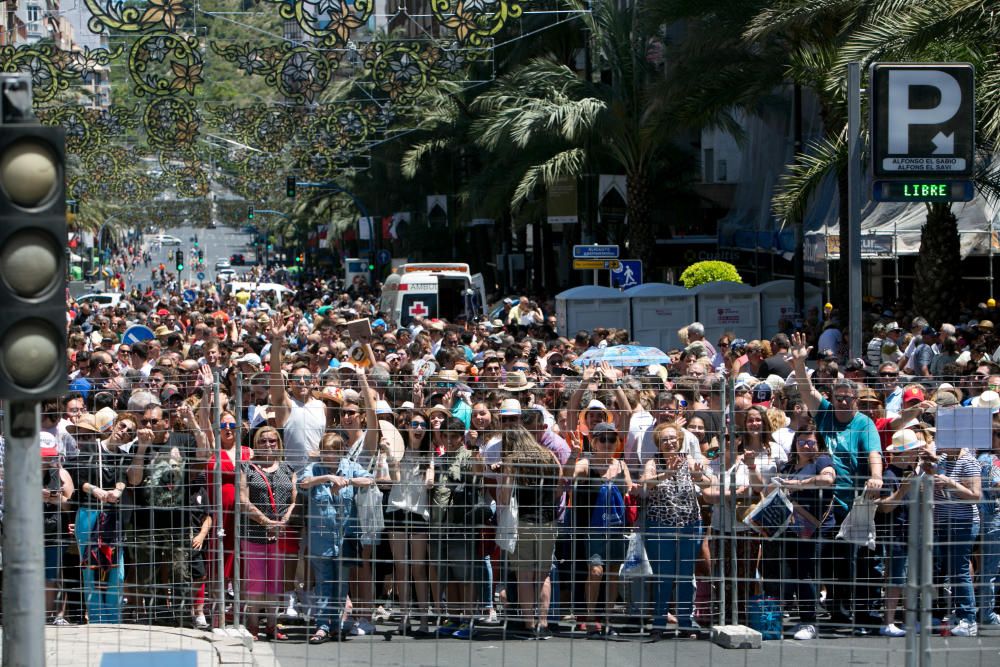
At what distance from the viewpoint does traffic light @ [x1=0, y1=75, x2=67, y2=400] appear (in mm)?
5043

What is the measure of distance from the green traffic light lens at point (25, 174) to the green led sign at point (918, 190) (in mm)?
9567

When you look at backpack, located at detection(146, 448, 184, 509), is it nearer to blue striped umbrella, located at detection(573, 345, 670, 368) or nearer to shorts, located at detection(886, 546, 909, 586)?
shorts, located at detection(886, 546, 909, 586)

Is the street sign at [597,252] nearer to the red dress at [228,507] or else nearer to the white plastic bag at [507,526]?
the red dress at [228,507]

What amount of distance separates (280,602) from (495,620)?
1284 mm

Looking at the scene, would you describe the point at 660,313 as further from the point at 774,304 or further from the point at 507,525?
the point at 507,525

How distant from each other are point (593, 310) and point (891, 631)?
16.5 m

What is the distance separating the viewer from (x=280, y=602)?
28.5ft

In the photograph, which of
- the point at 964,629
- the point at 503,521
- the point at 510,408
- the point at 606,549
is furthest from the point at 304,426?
the point at 964,629

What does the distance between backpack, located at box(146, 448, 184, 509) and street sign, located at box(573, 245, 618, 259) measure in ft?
63.4

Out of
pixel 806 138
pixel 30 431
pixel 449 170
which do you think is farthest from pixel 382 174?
pixel 30 431

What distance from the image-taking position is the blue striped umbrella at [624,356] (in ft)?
52.0

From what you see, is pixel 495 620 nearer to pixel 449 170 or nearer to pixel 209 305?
pixel 209 305

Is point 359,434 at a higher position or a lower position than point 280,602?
higher

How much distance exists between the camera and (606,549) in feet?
28.4
